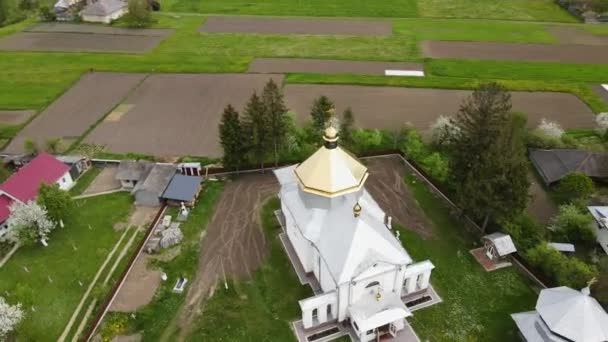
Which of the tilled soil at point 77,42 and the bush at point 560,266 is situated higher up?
the bush at point 560,266

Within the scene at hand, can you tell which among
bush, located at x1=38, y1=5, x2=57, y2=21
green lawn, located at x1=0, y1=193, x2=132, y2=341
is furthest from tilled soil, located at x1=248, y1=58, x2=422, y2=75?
bush, located at x1=38, y1=5, x2=57, y2=21

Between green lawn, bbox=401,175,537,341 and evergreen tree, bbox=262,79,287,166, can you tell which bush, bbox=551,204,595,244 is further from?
evergreen tree, bbox=262,79,287,166

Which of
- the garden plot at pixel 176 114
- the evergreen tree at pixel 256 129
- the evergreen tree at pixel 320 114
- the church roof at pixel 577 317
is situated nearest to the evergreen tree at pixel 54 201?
the garden plot at pixel 176 114

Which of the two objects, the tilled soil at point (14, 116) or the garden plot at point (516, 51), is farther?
the garden plot at point (516, 51)

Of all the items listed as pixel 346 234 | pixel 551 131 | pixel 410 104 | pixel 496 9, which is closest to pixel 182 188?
pixel 346 234

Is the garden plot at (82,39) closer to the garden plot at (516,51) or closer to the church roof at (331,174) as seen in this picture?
the garden plot at (516,51)

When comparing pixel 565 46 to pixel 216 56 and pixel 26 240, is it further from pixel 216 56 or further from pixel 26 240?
pixel 26 240

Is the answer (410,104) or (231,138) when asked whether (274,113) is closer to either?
(231,138)
